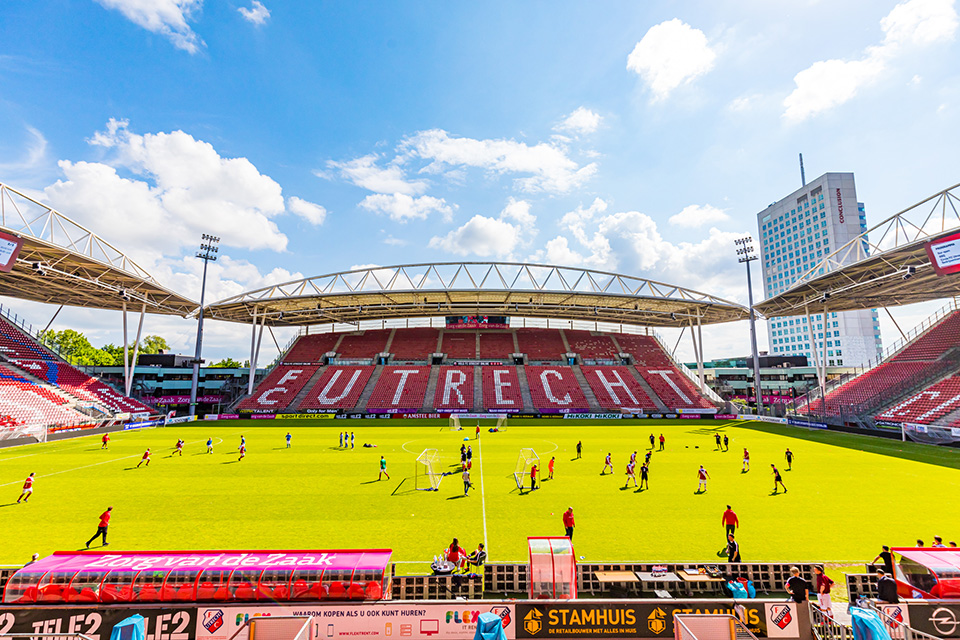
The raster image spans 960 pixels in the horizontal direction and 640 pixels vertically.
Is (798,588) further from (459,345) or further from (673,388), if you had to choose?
(459,345)

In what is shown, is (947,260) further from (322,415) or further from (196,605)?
(322,415)

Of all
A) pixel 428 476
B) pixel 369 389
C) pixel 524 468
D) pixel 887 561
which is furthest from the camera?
pixel 369 389

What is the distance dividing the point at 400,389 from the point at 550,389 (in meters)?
18.1

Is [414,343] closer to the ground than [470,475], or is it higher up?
higher up

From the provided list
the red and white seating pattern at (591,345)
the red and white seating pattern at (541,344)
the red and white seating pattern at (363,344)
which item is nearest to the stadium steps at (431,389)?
the red and white seating pattern at (363,344)

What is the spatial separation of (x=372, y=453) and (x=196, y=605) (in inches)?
707

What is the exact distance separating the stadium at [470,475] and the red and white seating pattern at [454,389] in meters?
0.35

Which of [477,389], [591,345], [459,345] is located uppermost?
[459,345]

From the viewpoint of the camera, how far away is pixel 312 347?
201 feet

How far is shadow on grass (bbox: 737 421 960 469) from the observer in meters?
23.7

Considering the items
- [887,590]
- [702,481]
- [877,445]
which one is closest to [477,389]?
[702,481]

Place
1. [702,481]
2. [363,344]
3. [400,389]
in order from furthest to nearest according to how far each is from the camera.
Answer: [363,344] < [400,389] < [702,481]

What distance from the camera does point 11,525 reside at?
1316cm

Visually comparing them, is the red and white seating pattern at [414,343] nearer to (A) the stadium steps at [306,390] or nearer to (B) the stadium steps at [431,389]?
(B) the stadium steps at [431,389]
